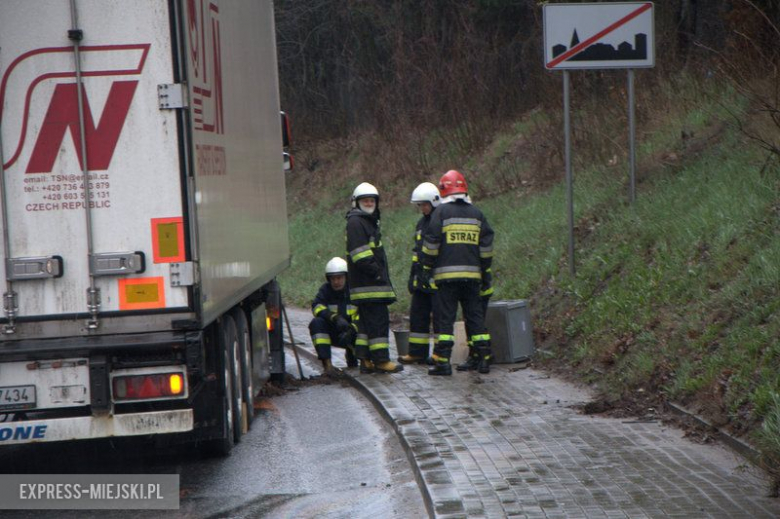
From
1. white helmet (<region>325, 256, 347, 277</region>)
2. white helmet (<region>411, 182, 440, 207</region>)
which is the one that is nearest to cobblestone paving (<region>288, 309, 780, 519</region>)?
white helmet (<region>325, 256, 347, 277</region>)

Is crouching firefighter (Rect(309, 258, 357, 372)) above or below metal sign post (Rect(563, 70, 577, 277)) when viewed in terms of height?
below

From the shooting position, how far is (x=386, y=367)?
37.9 feet

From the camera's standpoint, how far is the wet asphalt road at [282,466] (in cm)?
683

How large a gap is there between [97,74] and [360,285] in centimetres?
526

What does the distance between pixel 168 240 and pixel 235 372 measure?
2.01 metres

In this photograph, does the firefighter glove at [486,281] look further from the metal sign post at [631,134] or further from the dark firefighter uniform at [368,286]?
the metal sign post at [631,134]

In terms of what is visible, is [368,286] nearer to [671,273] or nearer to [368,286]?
[368,286]

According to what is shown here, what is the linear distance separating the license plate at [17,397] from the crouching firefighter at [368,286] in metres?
5.10

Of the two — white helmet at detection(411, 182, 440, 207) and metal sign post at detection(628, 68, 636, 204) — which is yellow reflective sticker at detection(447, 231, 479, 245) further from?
metal sign post at detection(628, 68, 636, 204)

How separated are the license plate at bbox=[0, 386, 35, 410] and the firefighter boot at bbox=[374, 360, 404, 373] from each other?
17.1 feet

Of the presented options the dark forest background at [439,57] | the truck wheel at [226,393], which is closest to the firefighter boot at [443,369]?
the truck wheel at [226,393]

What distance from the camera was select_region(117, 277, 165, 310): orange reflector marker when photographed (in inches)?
268

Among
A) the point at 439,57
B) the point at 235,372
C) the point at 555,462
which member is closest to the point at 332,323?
the point at 235,372

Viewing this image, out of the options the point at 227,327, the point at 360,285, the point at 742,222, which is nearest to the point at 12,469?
the point at 227,327
